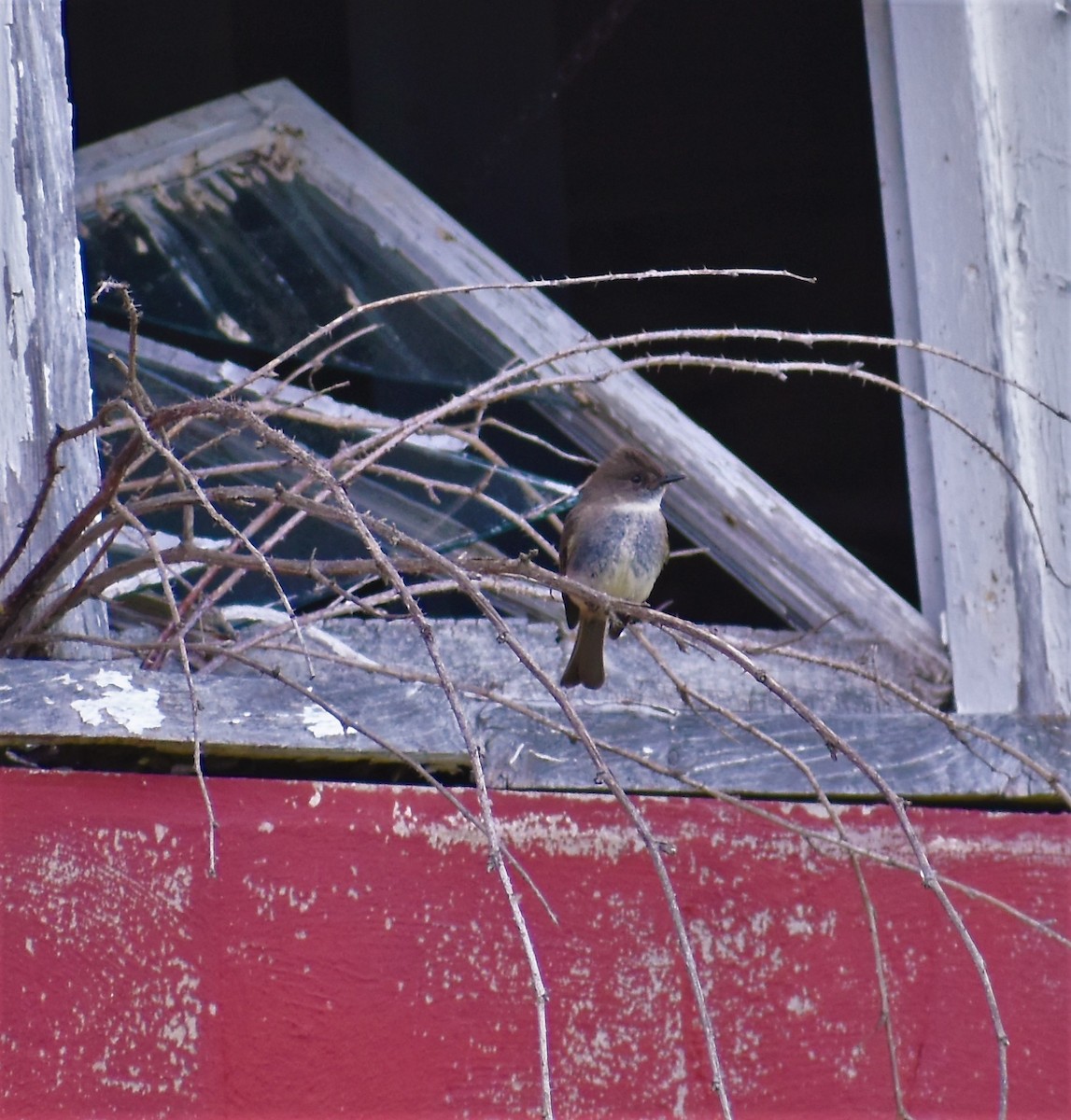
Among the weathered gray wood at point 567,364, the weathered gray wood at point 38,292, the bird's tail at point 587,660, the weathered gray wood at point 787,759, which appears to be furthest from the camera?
the weathered gray wood at point 567,364

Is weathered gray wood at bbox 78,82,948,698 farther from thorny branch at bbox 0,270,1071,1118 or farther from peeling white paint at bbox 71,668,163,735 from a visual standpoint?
peeling white paint at bbox 71,668,163,735

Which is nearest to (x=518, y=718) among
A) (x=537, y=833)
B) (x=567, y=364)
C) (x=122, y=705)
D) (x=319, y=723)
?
(x=537, y=833)

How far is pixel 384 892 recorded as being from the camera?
210 centimetres

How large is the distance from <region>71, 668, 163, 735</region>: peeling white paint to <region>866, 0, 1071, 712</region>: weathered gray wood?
1.25 m

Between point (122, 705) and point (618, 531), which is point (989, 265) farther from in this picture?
point (122, 705)

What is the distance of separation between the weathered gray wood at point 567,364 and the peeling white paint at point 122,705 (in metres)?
0.88

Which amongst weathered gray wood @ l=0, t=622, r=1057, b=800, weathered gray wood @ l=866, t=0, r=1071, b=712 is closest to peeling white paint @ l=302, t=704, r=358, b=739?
weathered gray wood @ l=0, t=622, r=1057, b=800

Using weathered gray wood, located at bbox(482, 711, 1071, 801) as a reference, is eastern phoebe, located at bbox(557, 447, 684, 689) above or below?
above

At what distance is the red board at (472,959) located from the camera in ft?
6.27

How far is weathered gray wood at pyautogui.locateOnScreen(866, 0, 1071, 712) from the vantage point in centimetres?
252

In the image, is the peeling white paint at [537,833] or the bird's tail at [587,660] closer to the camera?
the peeling white paint at [537,833]

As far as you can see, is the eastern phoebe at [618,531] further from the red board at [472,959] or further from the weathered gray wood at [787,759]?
the red board at [472,959]

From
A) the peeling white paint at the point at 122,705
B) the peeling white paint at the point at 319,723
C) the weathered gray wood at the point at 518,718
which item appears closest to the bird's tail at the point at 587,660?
the weathered gray wood at the point at 518,718

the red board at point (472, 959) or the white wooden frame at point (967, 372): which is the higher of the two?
the white wooden frame at point (967, 372)
